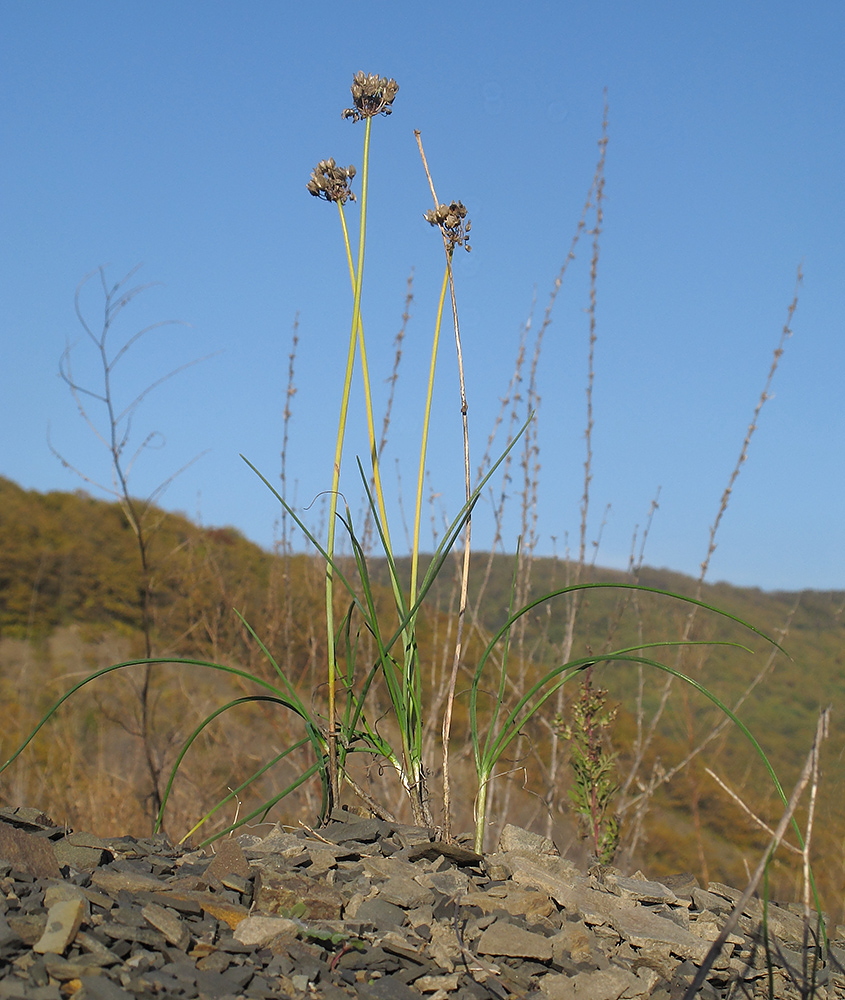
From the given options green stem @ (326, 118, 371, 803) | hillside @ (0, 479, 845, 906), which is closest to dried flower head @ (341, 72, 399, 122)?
green stem @ (326, 118, 371, 803)

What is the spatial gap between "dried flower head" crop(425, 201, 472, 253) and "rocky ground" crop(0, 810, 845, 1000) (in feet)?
Answer: 4.92

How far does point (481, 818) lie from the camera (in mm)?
2014

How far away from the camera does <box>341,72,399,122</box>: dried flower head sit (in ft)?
6.73

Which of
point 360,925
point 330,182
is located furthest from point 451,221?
point 360,925

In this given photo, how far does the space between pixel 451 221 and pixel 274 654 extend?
400cm

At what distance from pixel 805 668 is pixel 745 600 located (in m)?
3.17

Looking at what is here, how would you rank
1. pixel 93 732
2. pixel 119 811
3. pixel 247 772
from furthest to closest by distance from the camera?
pixel 93 732 < pixel 247 772 < pixel 119 811

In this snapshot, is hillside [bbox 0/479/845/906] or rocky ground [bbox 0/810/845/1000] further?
hillside [bbox 0/479/845/906]

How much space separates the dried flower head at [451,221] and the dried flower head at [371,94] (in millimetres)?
277

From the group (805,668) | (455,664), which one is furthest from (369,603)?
(805,668)

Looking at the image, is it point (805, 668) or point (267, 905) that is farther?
point (805, 668)

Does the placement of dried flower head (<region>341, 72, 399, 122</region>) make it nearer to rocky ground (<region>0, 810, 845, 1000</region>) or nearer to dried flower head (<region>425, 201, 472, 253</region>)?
dried flower head (<region>425, 201, 472, 253</region>)

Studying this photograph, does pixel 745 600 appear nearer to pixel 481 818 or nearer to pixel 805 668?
pixel 805 668

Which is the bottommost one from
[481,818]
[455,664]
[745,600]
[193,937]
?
[193,937]
